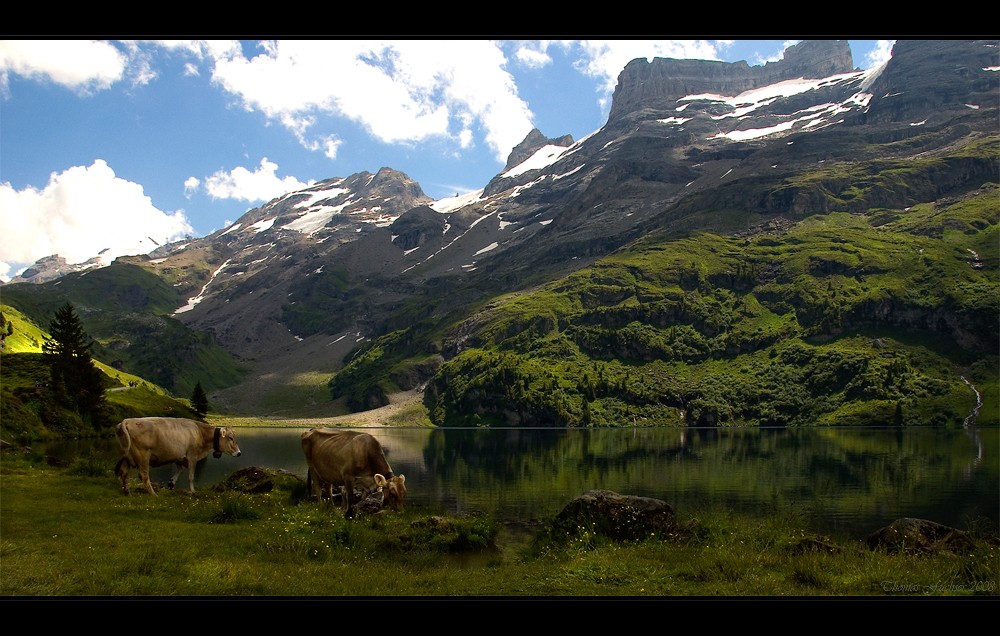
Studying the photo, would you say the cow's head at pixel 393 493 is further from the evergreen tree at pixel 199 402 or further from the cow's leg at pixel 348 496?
the evergreen tree at pixel 199 402

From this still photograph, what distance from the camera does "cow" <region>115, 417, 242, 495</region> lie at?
28.7 metres

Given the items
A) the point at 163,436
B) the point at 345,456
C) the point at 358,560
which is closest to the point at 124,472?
the point at 163,436

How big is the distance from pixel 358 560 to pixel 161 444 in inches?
603

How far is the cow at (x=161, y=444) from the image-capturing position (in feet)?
94.2

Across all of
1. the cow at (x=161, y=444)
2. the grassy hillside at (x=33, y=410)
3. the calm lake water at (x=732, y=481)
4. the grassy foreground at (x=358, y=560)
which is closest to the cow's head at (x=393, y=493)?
the grassy foreground at (x=358, y=560)

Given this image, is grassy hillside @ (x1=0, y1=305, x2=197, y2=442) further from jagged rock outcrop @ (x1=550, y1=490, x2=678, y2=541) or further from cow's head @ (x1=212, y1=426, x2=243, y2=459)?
jagged rock outcrop @ (x1=550, y1=490, x2=678, y2=541)

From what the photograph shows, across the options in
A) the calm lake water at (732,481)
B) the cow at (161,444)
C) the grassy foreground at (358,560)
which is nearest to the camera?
the grassy foreground at (358,560)

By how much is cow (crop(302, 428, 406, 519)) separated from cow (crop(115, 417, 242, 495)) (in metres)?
6.40

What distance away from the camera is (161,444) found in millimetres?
29734

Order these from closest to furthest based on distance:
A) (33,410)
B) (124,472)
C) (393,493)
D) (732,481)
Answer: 1. (124,472)
2. (393,493)
3. (732,481)
4. (33,410)

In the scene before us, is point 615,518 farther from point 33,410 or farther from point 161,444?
point 33,410

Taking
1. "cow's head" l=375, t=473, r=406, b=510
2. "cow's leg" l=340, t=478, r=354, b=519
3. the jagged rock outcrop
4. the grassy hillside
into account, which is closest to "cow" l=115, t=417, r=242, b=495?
"cow's leg" l=340, t=478, r=354, b=519

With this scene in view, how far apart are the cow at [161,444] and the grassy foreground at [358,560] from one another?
173 centimetres
